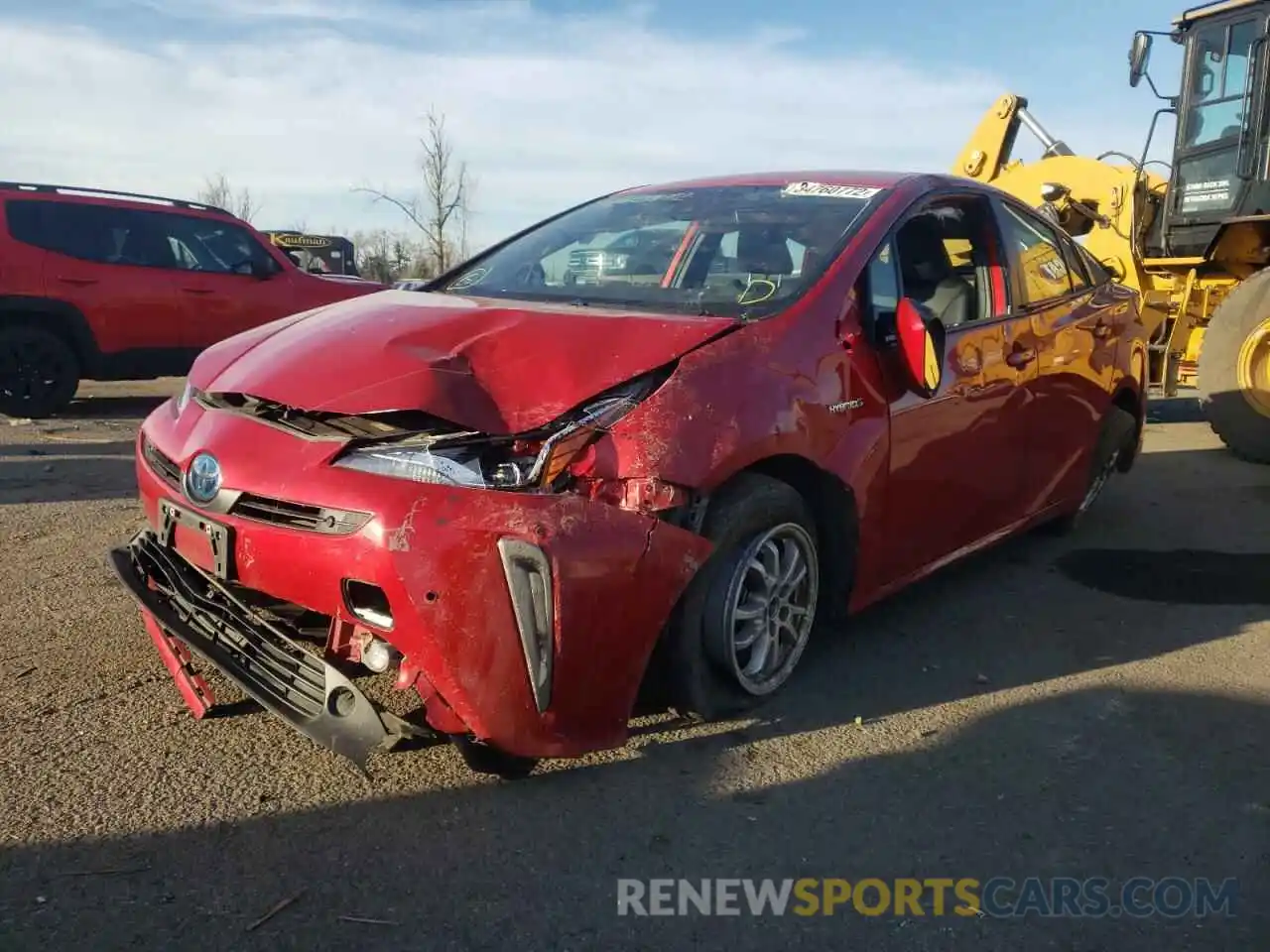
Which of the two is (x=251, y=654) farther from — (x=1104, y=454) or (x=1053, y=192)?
(x=1053, y=192)

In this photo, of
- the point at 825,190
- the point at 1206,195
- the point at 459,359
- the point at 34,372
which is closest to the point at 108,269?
the point at 34,372

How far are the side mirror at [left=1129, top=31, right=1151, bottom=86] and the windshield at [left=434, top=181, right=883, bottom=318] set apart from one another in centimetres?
623

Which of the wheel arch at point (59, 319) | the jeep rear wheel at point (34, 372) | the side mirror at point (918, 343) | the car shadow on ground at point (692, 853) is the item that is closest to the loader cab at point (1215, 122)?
the side mirror at point (918, 343)

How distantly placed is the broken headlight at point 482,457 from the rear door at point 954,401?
137cm

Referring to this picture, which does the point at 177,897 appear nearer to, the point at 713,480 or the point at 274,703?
the point at 274,703

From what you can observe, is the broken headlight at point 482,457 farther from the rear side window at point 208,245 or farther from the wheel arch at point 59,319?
the rear side window at point 208,245

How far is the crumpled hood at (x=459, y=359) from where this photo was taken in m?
2.68

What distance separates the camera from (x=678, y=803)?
2.76m

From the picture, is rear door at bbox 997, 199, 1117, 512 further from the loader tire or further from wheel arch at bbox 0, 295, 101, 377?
wheel arch at bbox 0, 295, 101, 377

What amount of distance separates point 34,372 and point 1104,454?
8.04m

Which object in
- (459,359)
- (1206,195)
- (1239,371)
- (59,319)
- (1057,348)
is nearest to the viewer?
(459,359)

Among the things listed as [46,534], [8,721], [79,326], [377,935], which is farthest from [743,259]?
[79,326]

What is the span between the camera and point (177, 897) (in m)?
2.28

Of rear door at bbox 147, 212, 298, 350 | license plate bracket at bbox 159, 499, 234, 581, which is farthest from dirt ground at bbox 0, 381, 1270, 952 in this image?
rear door at bbox 147, 212, 298, 350
